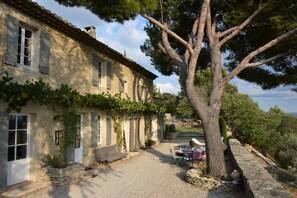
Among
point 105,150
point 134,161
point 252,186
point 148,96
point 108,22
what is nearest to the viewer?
point 252,186

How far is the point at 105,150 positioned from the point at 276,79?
8.23 meters

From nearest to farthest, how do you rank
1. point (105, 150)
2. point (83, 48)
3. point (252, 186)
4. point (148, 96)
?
1. point (252, 186)
2. point (83, 48)
3. point (105, 150)
4. point (148, 96)

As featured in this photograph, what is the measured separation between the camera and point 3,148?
6.62 meters

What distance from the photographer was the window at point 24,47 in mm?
7566

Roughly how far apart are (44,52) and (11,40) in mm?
1291

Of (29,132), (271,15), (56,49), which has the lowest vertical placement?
(29,132)

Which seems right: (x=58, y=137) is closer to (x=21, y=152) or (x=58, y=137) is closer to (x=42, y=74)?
(x=21, y=152)

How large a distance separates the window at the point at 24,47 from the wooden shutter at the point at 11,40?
1.39 ft

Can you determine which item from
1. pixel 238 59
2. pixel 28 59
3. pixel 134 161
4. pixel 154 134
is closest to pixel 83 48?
pixel 28 59

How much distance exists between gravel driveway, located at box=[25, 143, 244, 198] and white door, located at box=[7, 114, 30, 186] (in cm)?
87

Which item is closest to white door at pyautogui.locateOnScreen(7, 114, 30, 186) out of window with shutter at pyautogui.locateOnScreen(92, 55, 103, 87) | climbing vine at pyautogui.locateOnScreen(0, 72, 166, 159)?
climbing vine at pyautogui.locateOnScreen(0, 72, 166, 159)

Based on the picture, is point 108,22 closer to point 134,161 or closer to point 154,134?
point 134,161

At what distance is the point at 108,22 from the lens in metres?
9.77

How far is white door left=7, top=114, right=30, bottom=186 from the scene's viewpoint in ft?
23.3
